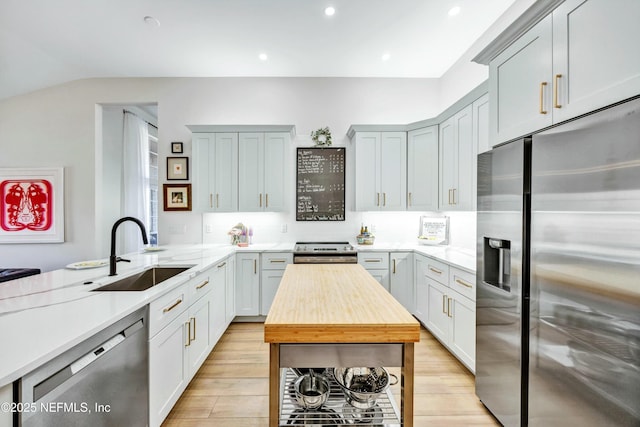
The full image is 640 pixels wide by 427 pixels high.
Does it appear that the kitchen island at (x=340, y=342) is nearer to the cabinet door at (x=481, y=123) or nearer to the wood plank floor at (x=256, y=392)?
the wood plank floor at (x=256, y=392)

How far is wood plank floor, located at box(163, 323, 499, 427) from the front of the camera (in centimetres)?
180

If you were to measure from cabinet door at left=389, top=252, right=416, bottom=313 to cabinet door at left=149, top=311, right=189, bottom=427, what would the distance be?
89.7 inches

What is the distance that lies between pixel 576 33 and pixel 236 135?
3152 mm

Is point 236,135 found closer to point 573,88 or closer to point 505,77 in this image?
point 505,77

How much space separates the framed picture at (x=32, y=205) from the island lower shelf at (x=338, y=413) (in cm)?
415

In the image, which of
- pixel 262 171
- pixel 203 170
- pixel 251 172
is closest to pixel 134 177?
pixel 203 170

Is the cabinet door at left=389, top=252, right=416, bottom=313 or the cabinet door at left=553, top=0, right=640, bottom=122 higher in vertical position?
the cabinet door at left=553, top=0, right=640, bottom=122

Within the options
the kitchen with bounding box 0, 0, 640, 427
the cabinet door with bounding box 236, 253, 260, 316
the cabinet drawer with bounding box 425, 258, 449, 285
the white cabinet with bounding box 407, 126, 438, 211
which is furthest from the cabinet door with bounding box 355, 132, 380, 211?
the cabinet door with bounding box 236, 253, 260, 316

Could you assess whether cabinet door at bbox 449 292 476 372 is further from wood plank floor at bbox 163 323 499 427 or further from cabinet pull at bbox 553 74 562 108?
cabinet pull at bbox 553 74 562 108

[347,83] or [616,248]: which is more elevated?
[347,83]

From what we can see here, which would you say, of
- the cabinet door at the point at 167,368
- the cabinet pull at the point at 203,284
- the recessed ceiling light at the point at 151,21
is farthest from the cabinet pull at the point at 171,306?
the recessed ceiling light at the point at 151,21

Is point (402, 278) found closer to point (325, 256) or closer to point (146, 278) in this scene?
point (325, 256)

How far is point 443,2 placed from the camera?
Result: 239cm

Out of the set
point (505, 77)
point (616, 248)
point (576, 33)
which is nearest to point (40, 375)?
point (616, 248)
